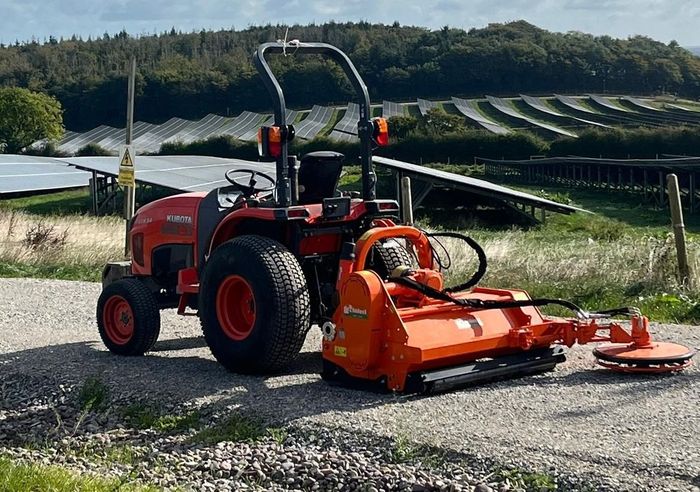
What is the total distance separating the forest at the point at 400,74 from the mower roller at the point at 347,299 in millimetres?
66049

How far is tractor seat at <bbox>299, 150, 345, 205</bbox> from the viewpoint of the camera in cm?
884

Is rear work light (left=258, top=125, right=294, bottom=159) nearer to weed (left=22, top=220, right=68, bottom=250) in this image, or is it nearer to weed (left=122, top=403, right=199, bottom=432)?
weed (left=122, top=403, right=199, bottom=432)

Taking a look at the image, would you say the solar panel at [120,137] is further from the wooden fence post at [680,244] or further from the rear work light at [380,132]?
the rear work light at [380,132]

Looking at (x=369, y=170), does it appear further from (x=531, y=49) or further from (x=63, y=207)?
(x=531, y=49)

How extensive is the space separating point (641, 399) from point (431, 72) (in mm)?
86516

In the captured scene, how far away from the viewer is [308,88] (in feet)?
249

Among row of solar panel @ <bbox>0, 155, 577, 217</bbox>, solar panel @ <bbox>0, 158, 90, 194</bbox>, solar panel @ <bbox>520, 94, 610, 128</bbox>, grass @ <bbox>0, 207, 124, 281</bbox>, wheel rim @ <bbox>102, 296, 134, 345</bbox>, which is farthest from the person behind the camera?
solar panel @ <bbox>520, 94, 610, 128</bbox>

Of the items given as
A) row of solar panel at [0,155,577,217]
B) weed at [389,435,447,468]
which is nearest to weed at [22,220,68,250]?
row of solar panel at [0,155,577,217]

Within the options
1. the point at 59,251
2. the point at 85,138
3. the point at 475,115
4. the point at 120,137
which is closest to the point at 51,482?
the point at 59,251

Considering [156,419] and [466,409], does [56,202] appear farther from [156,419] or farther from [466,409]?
[466,409]

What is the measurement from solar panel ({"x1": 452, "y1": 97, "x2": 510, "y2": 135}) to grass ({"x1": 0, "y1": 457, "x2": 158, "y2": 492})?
193ft

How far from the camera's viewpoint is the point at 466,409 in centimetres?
710

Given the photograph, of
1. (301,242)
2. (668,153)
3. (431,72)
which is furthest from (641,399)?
(431,72)

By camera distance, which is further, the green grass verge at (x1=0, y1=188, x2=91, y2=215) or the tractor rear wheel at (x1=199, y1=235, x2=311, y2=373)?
the green grass verge at (x1=0, y1=188, x2=91, y2=215)
